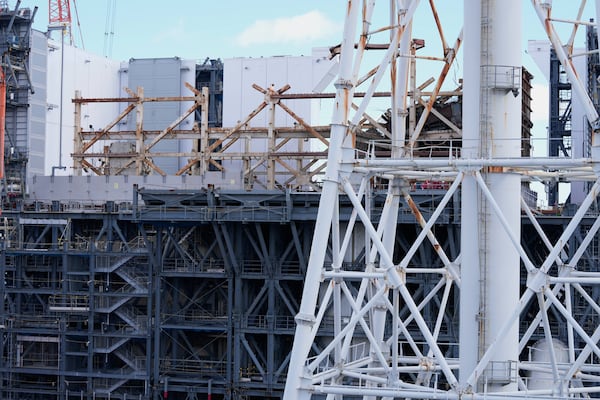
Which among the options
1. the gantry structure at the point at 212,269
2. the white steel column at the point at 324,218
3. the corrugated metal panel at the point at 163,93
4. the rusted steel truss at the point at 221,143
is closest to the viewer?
the white steel column at the point at 324,218

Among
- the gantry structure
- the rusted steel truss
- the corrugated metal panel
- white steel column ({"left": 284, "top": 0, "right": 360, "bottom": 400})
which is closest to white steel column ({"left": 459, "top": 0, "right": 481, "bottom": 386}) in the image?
white steel column ({"left": 284, "top": 0, "right": 360, "bottom": 400})

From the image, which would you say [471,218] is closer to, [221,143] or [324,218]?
[324,218]

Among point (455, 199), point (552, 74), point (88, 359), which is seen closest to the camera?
point (455, 199)

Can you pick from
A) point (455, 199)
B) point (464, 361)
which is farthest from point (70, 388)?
point (464, 361)

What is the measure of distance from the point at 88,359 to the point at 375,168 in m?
39.9

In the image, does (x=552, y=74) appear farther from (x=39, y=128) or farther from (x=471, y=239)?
A: (x=471, y=239)

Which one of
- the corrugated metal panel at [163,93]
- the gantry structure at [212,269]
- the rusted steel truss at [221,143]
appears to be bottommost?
the gantry structure at [212,269]

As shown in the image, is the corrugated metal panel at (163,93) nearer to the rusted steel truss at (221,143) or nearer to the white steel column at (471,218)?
the rusted steel truss at (221,143)

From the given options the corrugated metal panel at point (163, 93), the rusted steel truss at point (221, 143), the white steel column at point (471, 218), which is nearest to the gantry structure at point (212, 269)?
the rusted steel truss at point (221, 143)

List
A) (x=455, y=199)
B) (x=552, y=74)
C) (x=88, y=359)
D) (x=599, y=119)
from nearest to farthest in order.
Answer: (x=599, y=119), (x=455, y=199), (x=88, y=359), (x=552, y=74)

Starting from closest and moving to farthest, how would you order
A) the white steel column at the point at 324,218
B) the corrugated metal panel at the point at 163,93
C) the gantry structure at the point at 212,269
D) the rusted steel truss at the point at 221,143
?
the white steel column at the point at 324,218
the gantry structure at the point at 212,269
the rusted steel truss at the point at 221,143
the corrugated metal panel at the point at 163,93

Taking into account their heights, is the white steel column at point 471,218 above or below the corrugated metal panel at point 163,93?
below

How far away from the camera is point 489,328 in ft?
97.2

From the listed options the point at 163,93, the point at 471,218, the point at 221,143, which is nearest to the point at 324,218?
the point at 471,218
